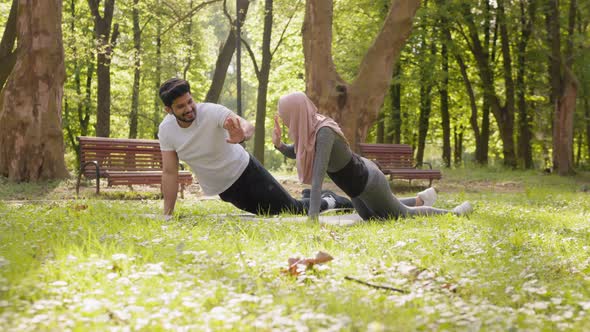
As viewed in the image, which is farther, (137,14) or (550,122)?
(550,122)

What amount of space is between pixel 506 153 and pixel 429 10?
7500 millimetres

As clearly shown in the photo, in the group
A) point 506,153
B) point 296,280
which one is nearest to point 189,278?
point 296,280

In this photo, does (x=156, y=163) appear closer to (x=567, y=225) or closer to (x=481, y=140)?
(x=567, y=225)

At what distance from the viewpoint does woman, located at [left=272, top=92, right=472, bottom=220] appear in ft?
20.6

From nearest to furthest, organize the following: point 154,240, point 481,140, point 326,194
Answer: point 154,240, point 326,194, point 481,140

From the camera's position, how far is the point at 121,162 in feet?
45.3

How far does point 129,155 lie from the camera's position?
46.0 feet

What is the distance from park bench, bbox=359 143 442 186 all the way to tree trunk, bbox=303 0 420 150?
3.78ft

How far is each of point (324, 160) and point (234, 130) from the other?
995mm

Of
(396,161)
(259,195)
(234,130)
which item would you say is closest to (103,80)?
(396,161)

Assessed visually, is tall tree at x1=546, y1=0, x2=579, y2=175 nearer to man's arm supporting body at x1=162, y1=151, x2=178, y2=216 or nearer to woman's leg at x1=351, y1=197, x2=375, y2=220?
woman's leg at x1=351, y1=197, x2=375, y2=220

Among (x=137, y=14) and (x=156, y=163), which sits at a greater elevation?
(x=137, y=14)

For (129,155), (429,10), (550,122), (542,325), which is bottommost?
(542,325)

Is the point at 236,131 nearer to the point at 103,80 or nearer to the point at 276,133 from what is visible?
the point at 276,133
